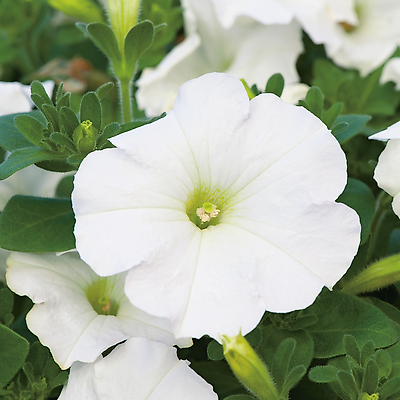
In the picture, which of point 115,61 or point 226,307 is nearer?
point 226,307

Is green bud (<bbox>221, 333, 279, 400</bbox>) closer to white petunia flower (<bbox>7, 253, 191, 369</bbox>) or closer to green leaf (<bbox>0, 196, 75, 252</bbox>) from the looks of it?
white petunia flower (<bbox>7, 253, 191, 369</bbox>)

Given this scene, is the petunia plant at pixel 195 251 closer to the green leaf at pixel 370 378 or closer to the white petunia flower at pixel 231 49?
the green leaf at pixel 370 378

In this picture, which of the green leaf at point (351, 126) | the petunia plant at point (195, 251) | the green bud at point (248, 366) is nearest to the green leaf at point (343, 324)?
the petunia plant at point (195, 251)

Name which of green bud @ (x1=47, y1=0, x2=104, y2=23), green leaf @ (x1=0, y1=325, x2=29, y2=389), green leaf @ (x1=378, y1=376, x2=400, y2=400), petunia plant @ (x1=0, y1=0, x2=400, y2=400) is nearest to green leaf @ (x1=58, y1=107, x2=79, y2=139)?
petunia plant @ (x1=0, y1=0, x2=400, y2=400)

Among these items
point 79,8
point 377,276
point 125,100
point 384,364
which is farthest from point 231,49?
point 384,364

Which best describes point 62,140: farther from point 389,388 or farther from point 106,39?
point 389,388

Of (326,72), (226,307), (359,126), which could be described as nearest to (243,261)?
(226,307)

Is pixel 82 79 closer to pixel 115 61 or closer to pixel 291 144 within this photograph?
pixel 115 61
